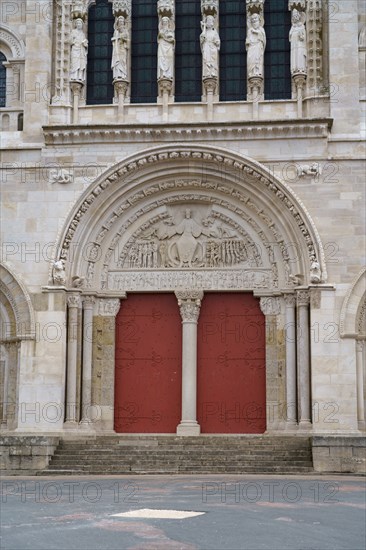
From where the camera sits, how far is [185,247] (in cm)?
2409

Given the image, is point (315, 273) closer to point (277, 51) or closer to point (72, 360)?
point (277, 51)

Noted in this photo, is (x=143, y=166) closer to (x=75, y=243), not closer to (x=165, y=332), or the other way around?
(x=75, y=243)

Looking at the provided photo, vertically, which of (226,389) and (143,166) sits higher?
(143,166)

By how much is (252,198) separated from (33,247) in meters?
5.54

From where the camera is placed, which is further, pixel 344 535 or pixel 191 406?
pixel 191 406

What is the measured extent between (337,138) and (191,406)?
24.4 ft

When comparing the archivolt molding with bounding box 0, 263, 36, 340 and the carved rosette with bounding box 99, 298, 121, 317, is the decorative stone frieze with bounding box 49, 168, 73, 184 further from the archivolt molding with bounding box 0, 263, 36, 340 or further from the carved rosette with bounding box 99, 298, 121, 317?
the carved rosette with bounding box 99, 298, 121, 317

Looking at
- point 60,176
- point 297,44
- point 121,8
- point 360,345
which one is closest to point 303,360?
point 360,345

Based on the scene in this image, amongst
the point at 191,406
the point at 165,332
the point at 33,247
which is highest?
the point at 33,247

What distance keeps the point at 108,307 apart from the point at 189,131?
485 centimetres

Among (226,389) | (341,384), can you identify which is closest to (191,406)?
(226,389)

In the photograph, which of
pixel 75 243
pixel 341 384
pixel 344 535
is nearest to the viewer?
pixel 344 535

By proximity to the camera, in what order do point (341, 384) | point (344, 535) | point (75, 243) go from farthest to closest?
1. point (75, 243)
2. point (341, 384)
3. point (344, 535)

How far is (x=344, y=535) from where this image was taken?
448 inches
